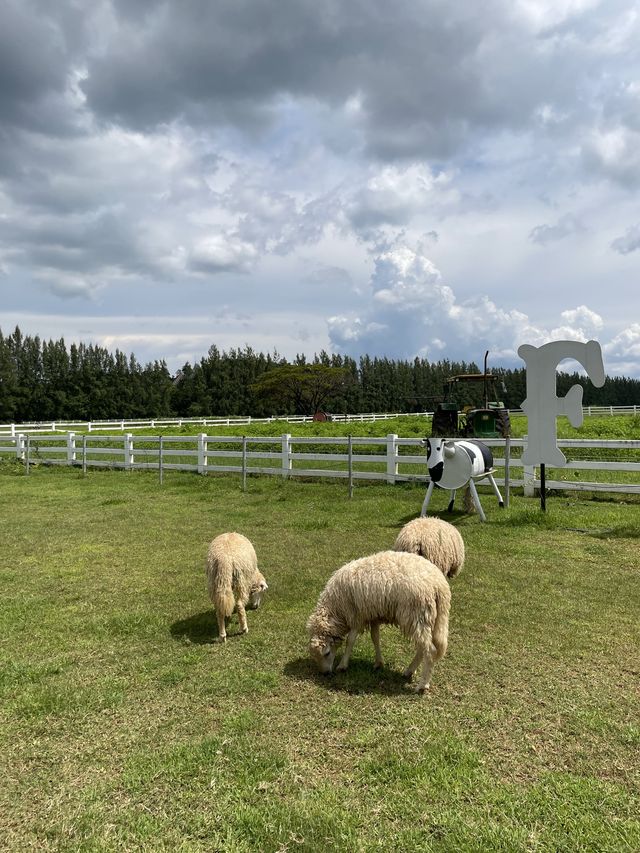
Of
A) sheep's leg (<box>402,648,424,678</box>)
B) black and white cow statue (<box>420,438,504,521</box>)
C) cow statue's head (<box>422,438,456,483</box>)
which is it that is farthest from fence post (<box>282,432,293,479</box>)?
sheep's leg (<box>402,648,424,678</box>)

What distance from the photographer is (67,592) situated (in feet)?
19.6

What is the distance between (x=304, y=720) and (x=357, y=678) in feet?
2.17

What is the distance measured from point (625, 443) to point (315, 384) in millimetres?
45942

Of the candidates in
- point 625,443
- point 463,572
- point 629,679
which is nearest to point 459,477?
point 463,572

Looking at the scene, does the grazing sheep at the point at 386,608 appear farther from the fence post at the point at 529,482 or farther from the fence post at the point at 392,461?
the fence post at the point at 392,461

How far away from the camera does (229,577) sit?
470 centimetres

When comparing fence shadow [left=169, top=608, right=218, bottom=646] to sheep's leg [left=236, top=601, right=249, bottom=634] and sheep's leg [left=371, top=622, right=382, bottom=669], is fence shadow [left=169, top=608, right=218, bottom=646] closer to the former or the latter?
sheep's leg [left=236, top=601, right=249, bottom=634]

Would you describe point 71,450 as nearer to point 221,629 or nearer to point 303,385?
point 221,629

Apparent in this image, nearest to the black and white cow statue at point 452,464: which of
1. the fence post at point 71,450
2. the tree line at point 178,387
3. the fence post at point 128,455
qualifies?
the fence post at point 128,455

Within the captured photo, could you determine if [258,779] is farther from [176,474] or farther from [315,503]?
[176,474]

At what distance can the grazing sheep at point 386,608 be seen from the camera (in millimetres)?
3658

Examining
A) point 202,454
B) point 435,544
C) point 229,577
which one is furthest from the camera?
point 202,454

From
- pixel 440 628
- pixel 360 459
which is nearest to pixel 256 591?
pixel 440 628

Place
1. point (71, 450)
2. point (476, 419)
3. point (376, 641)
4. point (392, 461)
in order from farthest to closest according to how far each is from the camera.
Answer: point (71, 450) < point (476, 419) < point (392, 461) < point (376, 641)
